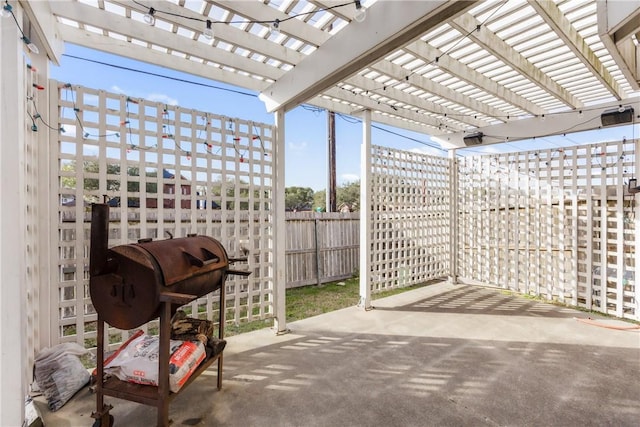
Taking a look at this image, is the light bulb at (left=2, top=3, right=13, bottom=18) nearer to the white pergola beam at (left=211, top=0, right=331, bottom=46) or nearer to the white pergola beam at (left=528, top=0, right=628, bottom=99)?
the white pergola beam at (left=211, top=0, right=331, bottom=46)

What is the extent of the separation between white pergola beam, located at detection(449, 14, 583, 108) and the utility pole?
17.2ft

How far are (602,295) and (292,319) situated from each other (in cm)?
423

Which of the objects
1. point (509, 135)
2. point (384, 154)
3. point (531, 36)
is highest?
point (531, 36)

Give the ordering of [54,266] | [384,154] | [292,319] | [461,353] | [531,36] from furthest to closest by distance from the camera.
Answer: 1. [384,154]
2. [292,319]
3. [461,353]
4. [531,36]
5. [54,266]

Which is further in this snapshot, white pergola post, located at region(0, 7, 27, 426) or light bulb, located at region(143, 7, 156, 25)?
light bulb, located at region(143, 7, 156, 25)

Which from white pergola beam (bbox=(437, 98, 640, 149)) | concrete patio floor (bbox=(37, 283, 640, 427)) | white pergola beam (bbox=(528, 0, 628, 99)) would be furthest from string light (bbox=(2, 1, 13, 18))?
white pergola beam (bbox=(437, 98, 640, 149))

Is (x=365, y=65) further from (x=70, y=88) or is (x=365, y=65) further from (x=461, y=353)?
(x=461, y=353)

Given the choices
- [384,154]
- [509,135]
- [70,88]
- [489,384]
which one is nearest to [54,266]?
[70,88]

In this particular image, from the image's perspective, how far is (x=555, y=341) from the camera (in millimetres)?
3221

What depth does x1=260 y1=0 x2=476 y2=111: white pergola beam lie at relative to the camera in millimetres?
1933

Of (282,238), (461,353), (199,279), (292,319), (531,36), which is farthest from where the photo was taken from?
(292,319)

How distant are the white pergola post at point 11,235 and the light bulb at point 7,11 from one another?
4 cm

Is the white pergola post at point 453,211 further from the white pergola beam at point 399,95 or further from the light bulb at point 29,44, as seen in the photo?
the light bulb at point 29,44

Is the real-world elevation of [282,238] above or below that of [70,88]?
below
